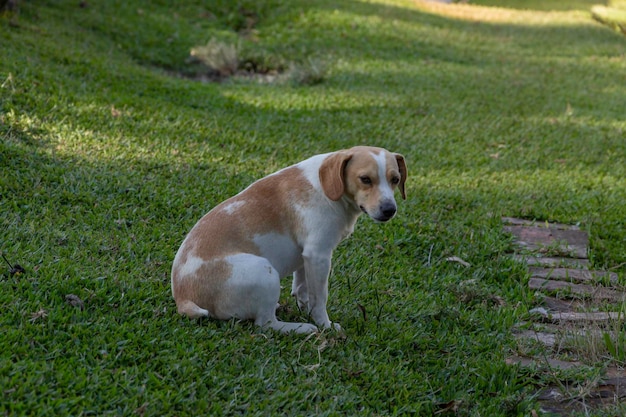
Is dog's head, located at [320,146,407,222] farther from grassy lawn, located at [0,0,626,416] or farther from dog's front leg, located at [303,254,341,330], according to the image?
grassy lawn, located at [0,0,626,416]

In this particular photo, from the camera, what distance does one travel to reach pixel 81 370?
10.5 feet

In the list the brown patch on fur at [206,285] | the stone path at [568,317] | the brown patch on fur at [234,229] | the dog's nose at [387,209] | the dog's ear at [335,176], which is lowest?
A: the stone path at [568,317]

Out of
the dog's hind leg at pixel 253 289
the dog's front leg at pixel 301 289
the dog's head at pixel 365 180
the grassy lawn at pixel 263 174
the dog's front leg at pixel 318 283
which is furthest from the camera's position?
the dog's front leg at pixel 301 289

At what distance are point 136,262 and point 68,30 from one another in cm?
756

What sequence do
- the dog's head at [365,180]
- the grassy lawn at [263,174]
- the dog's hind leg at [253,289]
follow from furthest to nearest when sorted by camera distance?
the dog's head at [365,180], the dog's hind leg at [253,289], the grassy lawn at [263,174]

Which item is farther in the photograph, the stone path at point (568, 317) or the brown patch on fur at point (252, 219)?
the brown patch on fur at point (252, 219)

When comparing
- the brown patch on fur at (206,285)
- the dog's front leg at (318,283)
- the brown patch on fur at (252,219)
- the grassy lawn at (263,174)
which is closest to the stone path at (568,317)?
the grassy lawn at (263,174)

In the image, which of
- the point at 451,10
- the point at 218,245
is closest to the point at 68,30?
the point at 218,245

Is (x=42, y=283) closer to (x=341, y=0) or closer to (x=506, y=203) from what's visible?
(x=506, y=203)

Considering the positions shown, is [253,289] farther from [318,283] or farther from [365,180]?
[365,180]

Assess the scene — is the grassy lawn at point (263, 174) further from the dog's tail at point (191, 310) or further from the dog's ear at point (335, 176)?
the dog's ear at point (335, 176)

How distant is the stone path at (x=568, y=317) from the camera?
376 centimetres

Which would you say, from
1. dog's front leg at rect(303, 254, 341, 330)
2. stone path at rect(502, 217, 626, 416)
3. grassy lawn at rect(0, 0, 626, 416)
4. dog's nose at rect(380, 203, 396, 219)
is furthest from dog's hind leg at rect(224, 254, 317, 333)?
stone path at rect(502, 217, 626, 416)

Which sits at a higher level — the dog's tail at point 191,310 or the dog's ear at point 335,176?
the dog's ear at point 335,176
